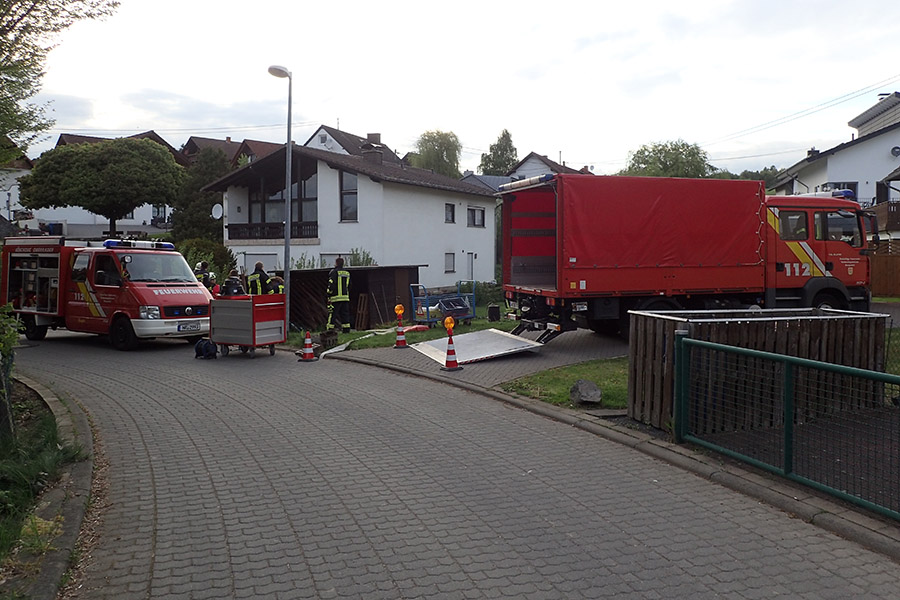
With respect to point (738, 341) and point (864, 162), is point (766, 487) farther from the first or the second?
point (864, 162)

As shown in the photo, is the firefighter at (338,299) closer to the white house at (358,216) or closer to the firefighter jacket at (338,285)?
the firefighter jacket at (338,285)

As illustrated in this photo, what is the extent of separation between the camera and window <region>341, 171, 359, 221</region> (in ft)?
105

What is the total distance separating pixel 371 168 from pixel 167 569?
94.2 ft

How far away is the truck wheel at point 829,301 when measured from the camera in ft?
52.7

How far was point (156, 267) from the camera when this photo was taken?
1711 cm

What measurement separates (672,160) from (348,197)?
89.5 feet

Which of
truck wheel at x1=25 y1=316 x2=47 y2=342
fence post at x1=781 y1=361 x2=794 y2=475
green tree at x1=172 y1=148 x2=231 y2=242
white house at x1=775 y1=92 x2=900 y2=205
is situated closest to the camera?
fence post at x1=781 y1=361 x2=794 y2=475

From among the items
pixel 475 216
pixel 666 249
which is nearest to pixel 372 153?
pixel 475 216

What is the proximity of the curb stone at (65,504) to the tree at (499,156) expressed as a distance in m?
80.7

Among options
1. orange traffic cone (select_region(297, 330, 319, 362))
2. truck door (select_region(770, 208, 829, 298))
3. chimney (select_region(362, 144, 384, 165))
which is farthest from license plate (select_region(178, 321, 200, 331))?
chimney (select_region(362, 144, 384, 165))

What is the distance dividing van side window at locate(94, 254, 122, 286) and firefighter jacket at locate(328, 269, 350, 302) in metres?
4.71

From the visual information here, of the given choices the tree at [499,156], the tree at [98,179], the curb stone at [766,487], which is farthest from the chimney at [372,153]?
the tree at [499,156]

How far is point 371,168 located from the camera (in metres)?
32.3

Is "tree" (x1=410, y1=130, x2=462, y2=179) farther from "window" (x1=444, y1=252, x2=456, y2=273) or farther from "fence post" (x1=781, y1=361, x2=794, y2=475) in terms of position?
"fence post" (x1=781, y1=361, x2=794, y2=475)
